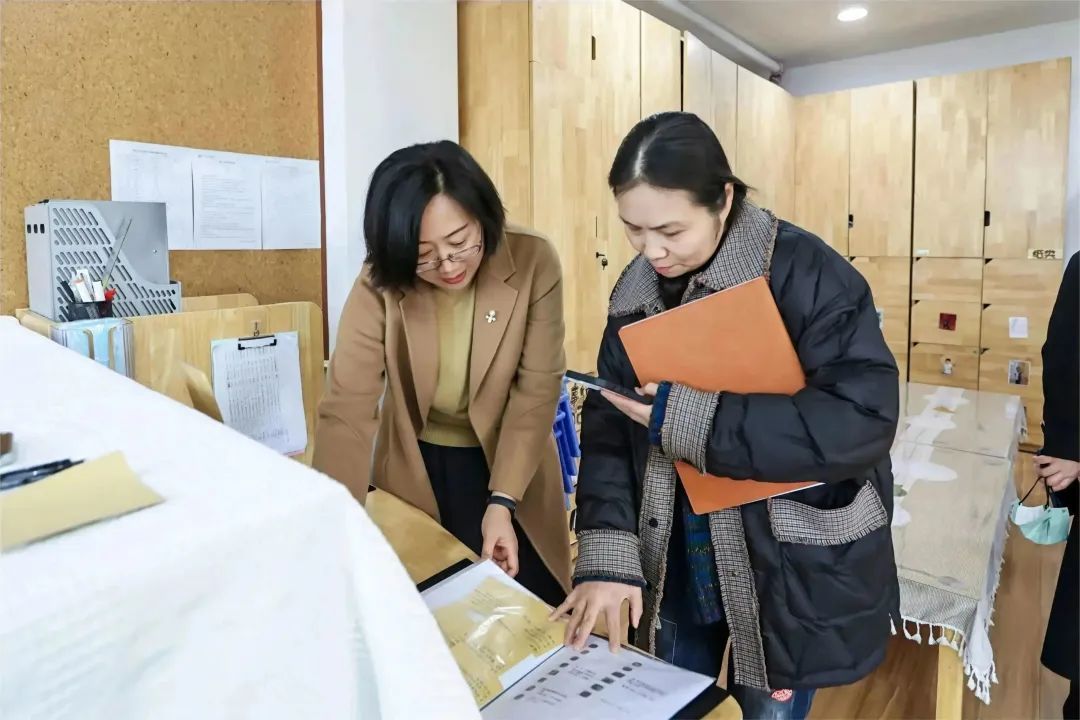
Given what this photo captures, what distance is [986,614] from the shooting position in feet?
5.36

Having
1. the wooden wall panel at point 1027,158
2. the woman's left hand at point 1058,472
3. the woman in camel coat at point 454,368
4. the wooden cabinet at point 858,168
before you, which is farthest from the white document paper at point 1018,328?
the woman in camel coat at point 454,368

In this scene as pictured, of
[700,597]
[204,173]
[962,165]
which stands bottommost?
[700,597]

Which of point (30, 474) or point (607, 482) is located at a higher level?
point (30, 474)

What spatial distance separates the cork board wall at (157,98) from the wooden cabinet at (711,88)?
2.06 metres

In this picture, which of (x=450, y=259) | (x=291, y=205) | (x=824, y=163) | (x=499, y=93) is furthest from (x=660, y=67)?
(x=450, y=259)

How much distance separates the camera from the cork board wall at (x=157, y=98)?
158 centimetres

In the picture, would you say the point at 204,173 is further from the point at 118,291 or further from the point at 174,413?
the point at 174,413

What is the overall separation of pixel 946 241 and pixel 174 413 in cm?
528

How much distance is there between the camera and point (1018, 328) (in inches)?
184

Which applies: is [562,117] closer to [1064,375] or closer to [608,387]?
[1064,375]

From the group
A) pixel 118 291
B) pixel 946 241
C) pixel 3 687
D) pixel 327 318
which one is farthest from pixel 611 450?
pixel 946 241

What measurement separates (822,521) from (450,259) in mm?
692

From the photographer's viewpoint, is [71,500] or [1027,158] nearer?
[71,500]

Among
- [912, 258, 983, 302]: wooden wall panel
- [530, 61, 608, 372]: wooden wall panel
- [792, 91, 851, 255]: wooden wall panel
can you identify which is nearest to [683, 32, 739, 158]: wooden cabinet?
[530, 61, 608, 372]: wooden wall panel
